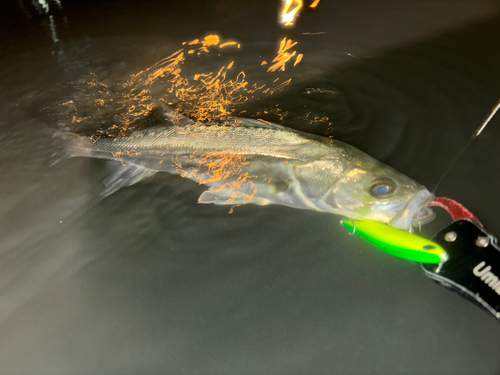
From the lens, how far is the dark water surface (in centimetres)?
171

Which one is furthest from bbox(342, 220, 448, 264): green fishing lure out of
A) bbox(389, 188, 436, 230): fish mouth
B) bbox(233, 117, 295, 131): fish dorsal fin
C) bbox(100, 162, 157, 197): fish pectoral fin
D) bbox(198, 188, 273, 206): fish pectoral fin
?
bbox(100, 162, 157, 197): fish pectoral fin

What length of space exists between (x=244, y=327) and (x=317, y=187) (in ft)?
3.27

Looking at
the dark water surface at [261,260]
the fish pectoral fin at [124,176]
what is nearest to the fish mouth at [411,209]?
the dark water surface at [261,260]

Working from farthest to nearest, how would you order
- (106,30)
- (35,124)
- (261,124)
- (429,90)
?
1. (106,30)
2. (35,124)
3. (429,90)
4. (261,124)

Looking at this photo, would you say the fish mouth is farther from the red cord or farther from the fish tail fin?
the fish tail fin

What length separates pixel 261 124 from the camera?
7.76ft

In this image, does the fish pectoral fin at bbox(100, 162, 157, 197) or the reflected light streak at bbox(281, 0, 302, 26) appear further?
the reflected light streak at bbox(281, 0, 302, 26)

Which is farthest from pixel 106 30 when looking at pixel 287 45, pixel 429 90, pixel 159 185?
pixel 429 90

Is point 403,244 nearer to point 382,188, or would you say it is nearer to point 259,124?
point 382,188

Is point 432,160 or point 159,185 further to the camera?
point 159,185

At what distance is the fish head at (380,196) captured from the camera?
1805 millimetres

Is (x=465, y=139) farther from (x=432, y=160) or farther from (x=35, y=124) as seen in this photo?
(x=35, y=124)

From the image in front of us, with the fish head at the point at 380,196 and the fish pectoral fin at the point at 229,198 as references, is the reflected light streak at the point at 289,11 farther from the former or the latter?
the fish head at the point at 380,196

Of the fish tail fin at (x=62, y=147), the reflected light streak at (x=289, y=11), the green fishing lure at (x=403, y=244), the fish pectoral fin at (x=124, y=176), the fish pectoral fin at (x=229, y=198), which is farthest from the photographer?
the reflected light streak at (x=289, y=11)
